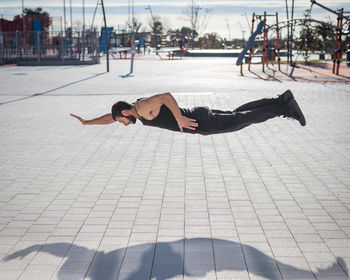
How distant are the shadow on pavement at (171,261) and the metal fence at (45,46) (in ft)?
90.9

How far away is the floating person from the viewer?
428cm

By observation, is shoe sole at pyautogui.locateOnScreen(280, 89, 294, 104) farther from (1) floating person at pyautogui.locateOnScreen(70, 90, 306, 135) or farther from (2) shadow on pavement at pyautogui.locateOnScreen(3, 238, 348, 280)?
(2) shadow on pavement at pyautogui.locateOnScreen(3, 238, 348, 280)

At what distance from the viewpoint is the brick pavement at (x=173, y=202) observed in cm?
352

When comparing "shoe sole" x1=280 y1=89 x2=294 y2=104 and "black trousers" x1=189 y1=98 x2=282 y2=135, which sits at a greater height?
"shoe sole" x1=280 y1=89 x2=294 y2=104

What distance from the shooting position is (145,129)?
927 centimetres

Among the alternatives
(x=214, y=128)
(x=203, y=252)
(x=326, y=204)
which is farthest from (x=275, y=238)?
(x=214, y=128)

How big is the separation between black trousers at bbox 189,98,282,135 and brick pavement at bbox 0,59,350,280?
0.85 m

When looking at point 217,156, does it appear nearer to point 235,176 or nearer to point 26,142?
point 235,176

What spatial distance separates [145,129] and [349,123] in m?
4.57

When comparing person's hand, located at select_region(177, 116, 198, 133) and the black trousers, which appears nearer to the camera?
person's hand, located at select_region(177, 116, 198, 133)

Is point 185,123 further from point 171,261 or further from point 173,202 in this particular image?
point 171,261

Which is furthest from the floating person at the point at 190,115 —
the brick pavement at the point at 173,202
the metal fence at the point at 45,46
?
the metal fence at the point at 45,46

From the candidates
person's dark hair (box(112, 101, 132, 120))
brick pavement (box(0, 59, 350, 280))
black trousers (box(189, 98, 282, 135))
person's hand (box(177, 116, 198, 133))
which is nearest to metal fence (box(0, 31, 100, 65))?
brick pavement (box(0, 59, 350, 280))

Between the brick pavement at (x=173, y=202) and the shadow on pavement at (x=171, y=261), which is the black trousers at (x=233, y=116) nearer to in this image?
the brick pavement at (x=173, y=202)
